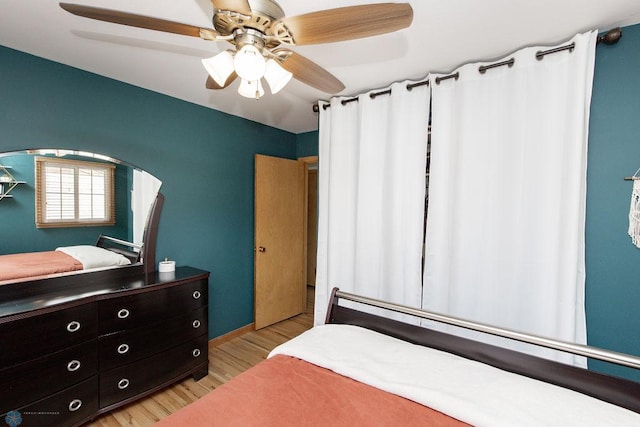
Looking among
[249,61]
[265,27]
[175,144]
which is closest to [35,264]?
[175,144]

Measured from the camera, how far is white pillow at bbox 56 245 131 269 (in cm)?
207

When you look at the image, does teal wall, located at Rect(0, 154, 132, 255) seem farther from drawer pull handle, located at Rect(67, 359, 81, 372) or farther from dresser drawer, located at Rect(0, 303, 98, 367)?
drawer pull handle, located at Rect(67, 359, 81, 372)

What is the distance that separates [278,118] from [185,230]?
1.56 m

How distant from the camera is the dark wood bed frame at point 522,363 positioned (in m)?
1.12

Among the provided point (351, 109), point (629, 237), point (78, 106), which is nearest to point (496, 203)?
point (629, 237)

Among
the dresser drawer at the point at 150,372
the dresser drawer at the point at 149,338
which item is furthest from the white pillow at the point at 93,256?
the dresser drawer at the point at 150,372

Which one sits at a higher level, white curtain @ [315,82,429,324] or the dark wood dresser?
white curtain @ [315,82,429,324]

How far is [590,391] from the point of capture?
117 centimetres

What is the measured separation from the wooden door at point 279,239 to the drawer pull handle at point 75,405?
1.72 metres

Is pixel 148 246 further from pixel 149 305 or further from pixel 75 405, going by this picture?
pixel 75 405

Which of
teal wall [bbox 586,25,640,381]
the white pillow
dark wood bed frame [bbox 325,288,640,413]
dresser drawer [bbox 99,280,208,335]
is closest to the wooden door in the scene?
dresser drawer [bbox 99,280,208,335]

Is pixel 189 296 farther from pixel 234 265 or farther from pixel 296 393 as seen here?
pixel 296 393

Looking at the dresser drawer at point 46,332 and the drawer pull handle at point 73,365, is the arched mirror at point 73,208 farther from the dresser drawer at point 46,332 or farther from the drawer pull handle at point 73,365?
the drawer pull handle at point 73,365

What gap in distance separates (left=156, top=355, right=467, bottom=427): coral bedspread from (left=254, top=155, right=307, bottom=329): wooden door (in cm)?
211
